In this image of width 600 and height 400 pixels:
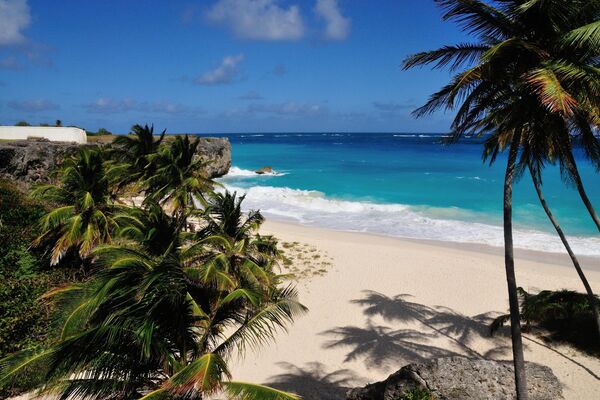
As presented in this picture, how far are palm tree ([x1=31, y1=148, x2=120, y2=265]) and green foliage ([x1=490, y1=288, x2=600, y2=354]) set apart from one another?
Answer: 13940 mm

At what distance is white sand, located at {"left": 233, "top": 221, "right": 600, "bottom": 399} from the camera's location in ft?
34.4

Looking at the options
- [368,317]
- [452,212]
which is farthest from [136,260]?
[452,212]

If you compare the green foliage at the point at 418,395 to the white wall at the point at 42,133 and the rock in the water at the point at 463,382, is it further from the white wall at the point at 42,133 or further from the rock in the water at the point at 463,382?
the white wall at the point at 42,133

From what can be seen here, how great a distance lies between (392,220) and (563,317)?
56.5ft

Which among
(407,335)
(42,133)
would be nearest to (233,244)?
(407,335)

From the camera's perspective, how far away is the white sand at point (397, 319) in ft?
34.4

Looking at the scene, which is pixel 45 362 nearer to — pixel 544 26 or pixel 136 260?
pixel 136 260

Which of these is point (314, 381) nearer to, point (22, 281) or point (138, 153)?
point (22, 281)

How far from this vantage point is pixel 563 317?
40.5ft

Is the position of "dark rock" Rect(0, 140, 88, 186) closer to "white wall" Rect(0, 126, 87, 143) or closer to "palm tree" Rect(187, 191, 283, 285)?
"white wall" Rect(0, 126, 87, 143)

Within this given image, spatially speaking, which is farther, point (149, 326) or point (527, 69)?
point (527, 69)

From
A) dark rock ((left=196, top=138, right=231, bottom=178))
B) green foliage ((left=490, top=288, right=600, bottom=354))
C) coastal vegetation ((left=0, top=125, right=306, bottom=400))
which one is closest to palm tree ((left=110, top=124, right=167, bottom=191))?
coastal vegetation ((left=0, top=125, right=306, bottom=400))

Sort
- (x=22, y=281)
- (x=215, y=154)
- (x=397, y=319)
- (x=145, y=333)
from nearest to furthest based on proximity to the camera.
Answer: (x=145, y=333), (x=22, y=281), (x=397, y=319), (x=215, y=154)

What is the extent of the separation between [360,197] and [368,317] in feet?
87.0
